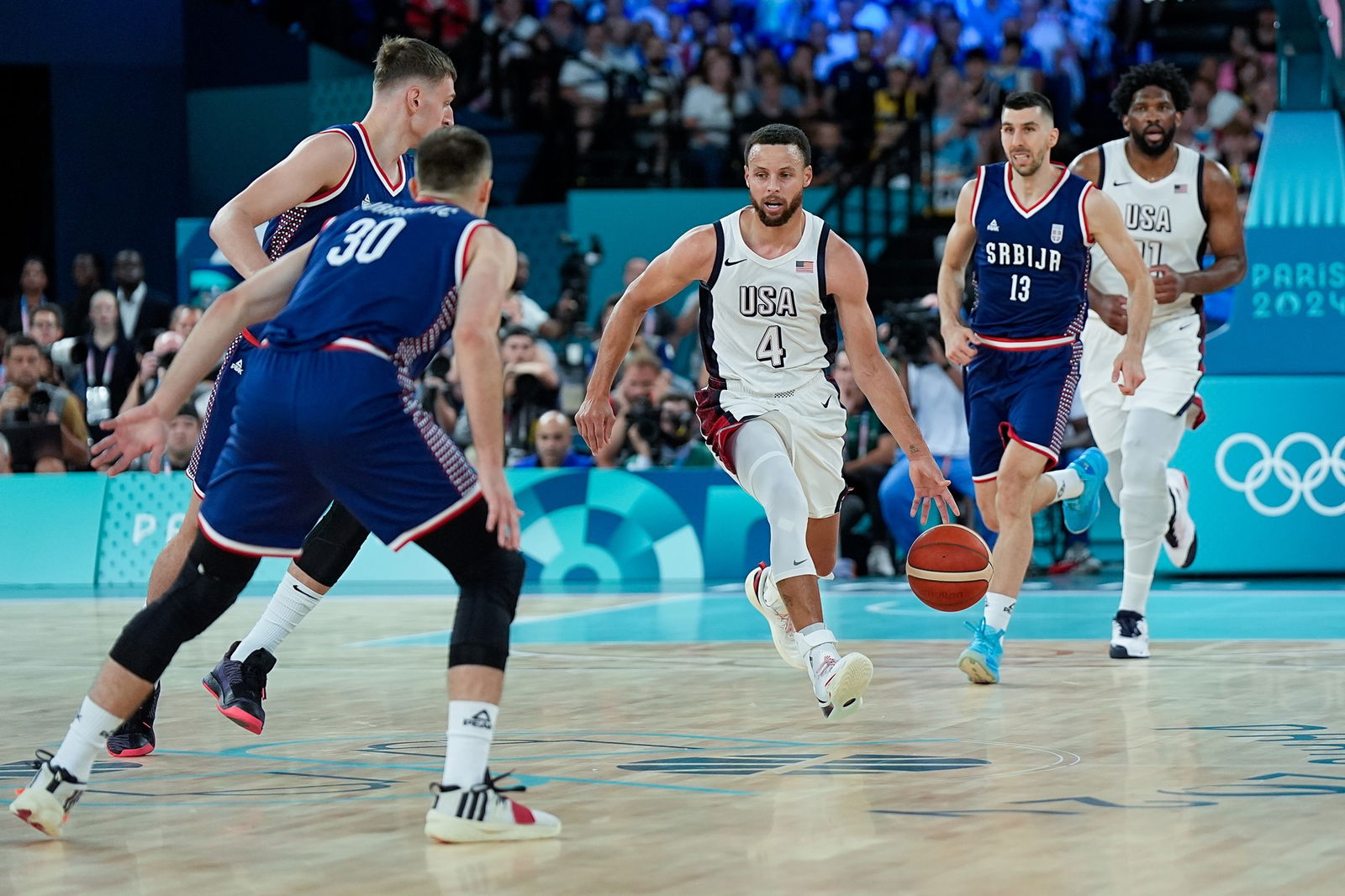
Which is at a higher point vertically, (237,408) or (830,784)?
(237,408)

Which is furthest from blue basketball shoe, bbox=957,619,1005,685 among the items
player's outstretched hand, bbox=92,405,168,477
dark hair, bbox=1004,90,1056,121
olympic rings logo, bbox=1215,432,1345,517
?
olympic rings logo, bbox=1215,432,1345,517

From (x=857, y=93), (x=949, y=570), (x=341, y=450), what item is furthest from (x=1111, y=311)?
(x=857, y=93)

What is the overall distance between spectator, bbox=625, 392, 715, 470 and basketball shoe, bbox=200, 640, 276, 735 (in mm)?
7639

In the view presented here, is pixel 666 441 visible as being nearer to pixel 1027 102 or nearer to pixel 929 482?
pixel 1027 102

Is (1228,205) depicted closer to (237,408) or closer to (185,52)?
(237,408)

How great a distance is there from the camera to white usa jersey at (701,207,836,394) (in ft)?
22.7

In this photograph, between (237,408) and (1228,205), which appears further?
(1228,205)

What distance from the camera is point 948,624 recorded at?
10.2 meters

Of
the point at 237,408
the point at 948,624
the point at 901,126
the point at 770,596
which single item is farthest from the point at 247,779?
the point at 901,126

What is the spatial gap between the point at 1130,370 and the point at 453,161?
4.18 m

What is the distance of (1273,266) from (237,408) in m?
9.76

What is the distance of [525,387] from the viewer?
1419 centimetres

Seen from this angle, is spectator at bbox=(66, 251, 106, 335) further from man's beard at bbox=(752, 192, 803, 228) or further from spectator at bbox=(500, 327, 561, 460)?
man's beard at bbox=(752, 192, 803, 228)

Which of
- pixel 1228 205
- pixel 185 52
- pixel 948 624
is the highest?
pixel 185 52
